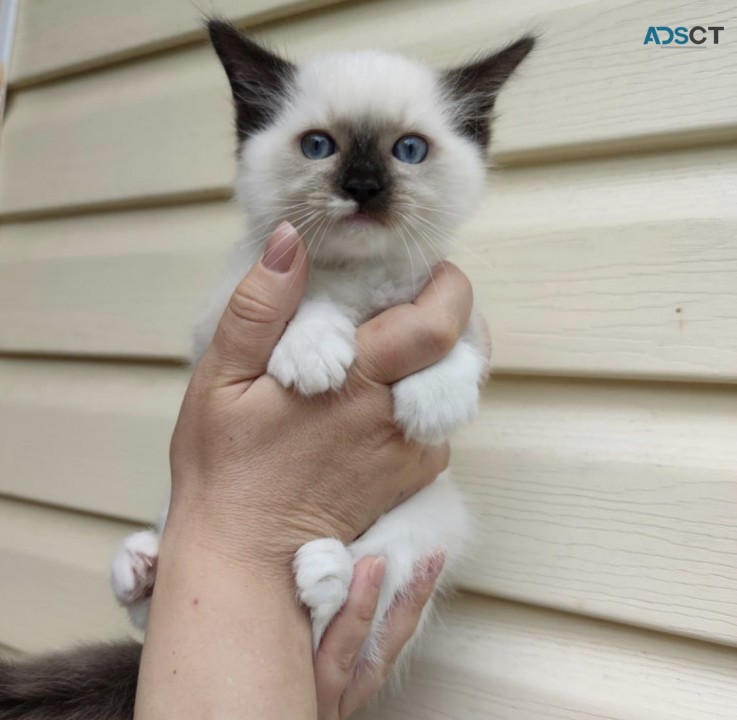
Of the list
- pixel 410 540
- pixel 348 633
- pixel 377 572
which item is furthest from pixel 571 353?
pixel 348 633

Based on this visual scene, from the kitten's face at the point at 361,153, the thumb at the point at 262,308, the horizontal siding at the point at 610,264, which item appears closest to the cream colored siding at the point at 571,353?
the horizontal siding at the point at 610,264

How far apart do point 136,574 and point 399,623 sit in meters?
0.55

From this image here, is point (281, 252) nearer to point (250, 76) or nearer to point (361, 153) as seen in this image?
point (361, 153)

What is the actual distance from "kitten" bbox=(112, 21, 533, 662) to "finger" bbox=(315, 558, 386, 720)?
0.9 inches

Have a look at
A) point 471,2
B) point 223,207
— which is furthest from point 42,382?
point 471,2

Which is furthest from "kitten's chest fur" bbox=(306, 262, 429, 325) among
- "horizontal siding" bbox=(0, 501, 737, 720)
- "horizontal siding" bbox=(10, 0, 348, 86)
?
"horizontal siding" bbox=(10, 0, 348, 86)

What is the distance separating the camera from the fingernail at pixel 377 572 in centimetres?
107

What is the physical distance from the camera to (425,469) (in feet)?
4.08

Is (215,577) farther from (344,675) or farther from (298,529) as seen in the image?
(344,675)

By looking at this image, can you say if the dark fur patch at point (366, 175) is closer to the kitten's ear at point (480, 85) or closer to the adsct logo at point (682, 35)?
the kitten's ear at point (480, 85)

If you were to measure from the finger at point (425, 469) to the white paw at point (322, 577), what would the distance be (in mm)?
185

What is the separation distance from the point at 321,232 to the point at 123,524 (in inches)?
50.9

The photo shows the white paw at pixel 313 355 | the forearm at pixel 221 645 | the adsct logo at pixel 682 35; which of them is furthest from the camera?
the adsct logo at pixel 682 35

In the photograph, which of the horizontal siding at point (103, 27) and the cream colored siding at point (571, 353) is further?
the horizontal siding at point (103, 27)
